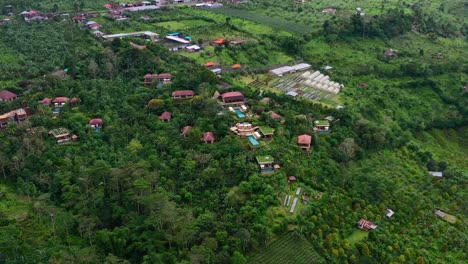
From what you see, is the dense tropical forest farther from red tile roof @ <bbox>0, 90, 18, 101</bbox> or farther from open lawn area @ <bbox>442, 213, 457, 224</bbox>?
red tile roof @ <bbox>0, 90, 18, 101</bbox>

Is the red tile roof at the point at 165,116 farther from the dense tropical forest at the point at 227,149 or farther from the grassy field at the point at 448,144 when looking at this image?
the grassy field at the point at 448,144

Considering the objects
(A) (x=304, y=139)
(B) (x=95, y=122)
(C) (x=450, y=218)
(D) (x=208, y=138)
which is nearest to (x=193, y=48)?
(B) (x=95, y=122)

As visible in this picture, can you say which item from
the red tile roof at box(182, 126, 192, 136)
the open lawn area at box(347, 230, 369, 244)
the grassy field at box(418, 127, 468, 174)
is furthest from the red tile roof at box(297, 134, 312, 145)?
the grassy field at box(418, 127, 468, 174)

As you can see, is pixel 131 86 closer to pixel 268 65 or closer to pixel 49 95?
pixel 49 95

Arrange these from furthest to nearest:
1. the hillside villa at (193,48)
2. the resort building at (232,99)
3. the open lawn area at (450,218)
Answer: the hillside villa at (193,48) < the resort building at (232,99) < the open lawn area at (450,218)

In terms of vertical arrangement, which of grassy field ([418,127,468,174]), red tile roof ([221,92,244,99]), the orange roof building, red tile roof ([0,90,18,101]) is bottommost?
grassy field ([418,127,468,174])

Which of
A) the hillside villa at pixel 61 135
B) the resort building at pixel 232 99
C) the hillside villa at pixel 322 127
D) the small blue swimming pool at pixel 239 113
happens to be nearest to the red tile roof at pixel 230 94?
the resort building at pixel 232 99
